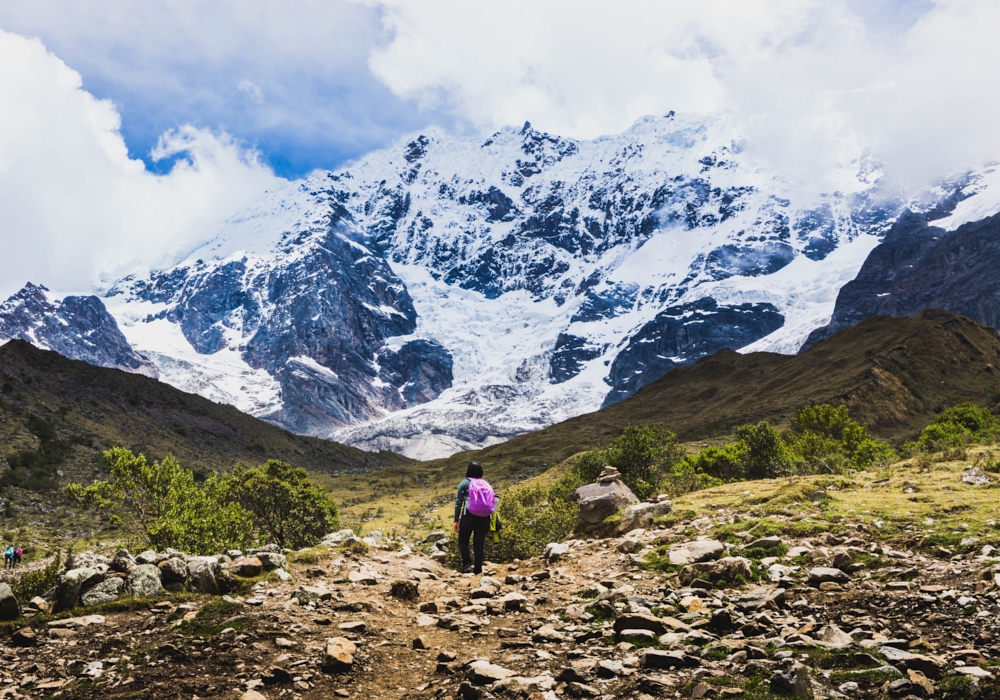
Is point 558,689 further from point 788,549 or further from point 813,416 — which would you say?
point 813,416

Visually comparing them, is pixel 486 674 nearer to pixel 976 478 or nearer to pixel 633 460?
pixel 976 478

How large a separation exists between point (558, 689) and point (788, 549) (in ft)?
25.7

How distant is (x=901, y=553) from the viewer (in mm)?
12352

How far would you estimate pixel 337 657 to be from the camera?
9.04m

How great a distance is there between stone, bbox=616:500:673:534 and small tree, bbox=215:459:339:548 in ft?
38.0

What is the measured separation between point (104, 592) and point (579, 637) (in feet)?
26.0

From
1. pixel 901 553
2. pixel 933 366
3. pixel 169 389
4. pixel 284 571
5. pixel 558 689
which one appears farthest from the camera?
pixel 169 389

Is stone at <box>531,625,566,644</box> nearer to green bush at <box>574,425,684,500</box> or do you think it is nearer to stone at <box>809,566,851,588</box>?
stone at <box>809,566,851,588</box>

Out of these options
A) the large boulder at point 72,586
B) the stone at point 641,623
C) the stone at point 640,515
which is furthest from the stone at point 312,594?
the stone at point 640,515

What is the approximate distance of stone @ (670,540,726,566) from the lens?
13812mm

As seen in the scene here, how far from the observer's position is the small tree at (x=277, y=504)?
24781 mm

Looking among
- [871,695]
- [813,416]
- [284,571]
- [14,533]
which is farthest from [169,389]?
[871,695]

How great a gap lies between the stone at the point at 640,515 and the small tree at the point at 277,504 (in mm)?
11583

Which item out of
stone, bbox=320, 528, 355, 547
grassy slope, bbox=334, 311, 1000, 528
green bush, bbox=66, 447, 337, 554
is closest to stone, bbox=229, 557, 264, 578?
stone, bbox=320, 528, 355, 547
